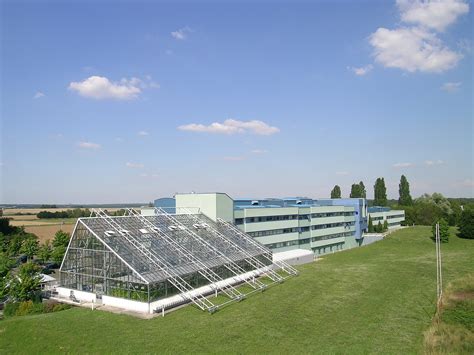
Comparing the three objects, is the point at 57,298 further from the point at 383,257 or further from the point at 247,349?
the point at 383,257

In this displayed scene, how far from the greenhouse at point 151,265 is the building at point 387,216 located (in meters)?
64.7

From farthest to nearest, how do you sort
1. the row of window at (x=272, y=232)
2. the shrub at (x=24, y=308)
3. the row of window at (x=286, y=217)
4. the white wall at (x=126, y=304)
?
the row of window at (x=272, y=232) → the row of window at (x=286, y=217) → the shrub at (x=24, y=308) → the white wall at (x=126, y=304)

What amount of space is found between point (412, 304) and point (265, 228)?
29.7m

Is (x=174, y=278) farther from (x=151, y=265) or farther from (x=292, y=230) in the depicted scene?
(x=292, y=230)

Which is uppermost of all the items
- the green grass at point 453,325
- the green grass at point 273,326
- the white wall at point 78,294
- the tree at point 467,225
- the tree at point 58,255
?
the tree at point 467,225

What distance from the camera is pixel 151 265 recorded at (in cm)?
3606

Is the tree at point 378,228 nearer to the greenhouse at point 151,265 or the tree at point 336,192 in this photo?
the tree at point 336,192

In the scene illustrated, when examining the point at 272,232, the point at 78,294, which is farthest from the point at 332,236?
the point at 78,294

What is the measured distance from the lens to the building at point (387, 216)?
106188 mm

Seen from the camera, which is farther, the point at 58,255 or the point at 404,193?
the point at 404,193

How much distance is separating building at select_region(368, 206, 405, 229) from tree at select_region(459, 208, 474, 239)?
24.4m

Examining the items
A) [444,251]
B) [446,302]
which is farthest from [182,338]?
[444,251]

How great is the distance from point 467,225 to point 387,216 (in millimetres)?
32215

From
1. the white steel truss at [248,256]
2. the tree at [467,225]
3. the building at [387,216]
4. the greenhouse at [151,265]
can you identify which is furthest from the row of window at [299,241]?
the tree at [467,225]
